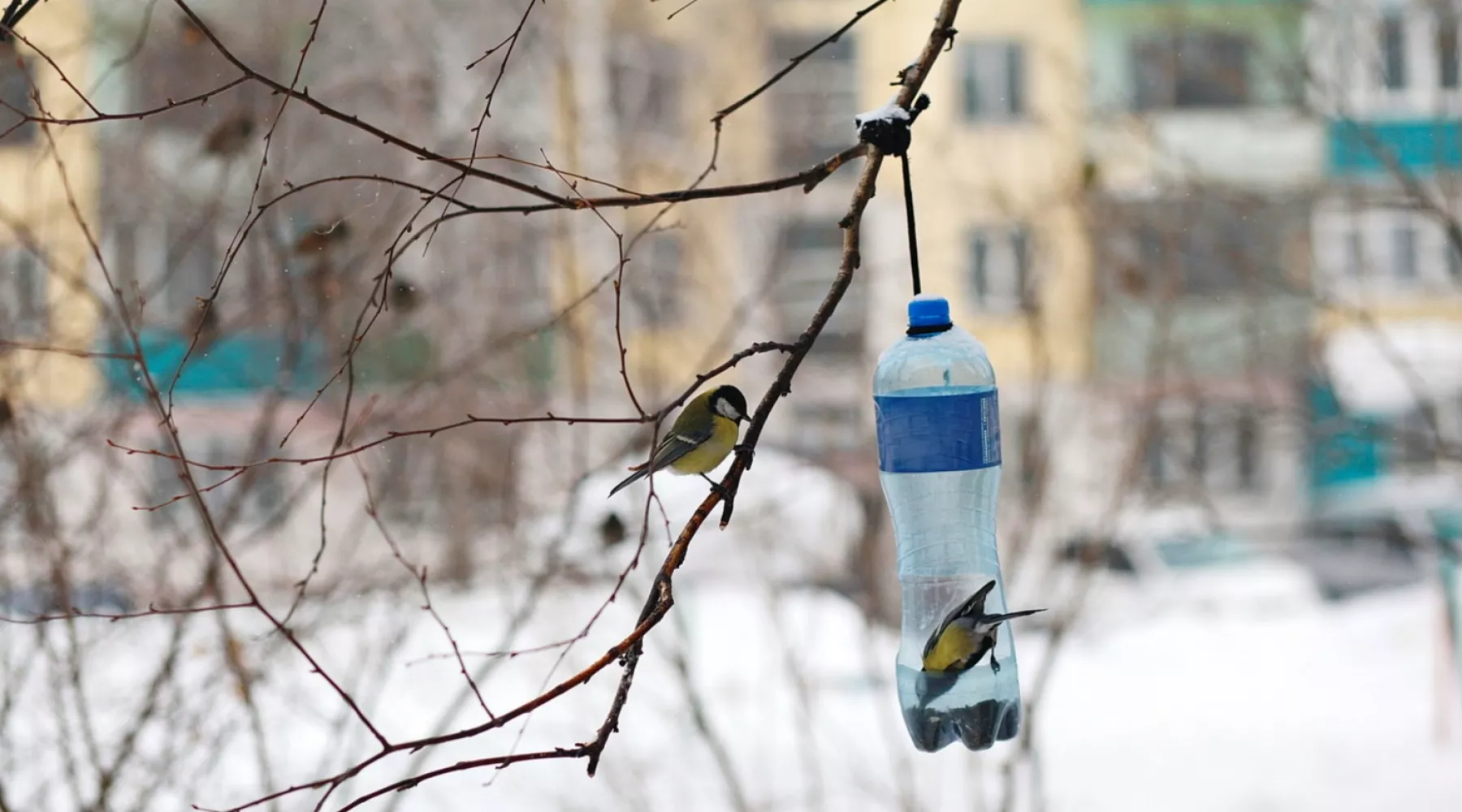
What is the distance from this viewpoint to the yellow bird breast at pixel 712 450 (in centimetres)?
198

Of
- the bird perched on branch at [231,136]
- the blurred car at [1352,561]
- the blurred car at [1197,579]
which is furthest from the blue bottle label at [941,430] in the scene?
the blurred car at [1352,561]

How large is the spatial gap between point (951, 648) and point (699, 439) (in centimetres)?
48

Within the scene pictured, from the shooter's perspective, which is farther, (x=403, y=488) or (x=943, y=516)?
(x=403, y=488)

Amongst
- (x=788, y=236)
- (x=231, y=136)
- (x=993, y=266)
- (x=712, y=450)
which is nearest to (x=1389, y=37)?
(x=788, y=236)

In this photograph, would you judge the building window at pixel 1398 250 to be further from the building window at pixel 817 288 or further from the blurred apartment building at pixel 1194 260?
the building window at pixel 817 288

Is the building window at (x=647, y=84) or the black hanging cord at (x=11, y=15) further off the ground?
the building window at (x=647, y=84)

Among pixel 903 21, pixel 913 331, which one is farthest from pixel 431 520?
pixel 903 21

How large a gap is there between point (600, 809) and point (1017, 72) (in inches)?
408

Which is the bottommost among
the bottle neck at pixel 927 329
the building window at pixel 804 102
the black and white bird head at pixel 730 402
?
the black and white bird head at pixel 730 402

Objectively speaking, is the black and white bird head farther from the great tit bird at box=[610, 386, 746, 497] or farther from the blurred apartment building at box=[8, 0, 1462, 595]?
the blurred apartment building at box=[8, 0, 1462, 595]

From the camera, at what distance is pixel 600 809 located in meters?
6.00

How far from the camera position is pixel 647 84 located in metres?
12.1

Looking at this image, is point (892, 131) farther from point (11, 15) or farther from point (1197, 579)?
point (1197, 579)

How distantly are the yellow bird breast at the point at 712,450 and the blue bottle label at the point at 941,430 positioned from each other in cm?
29
